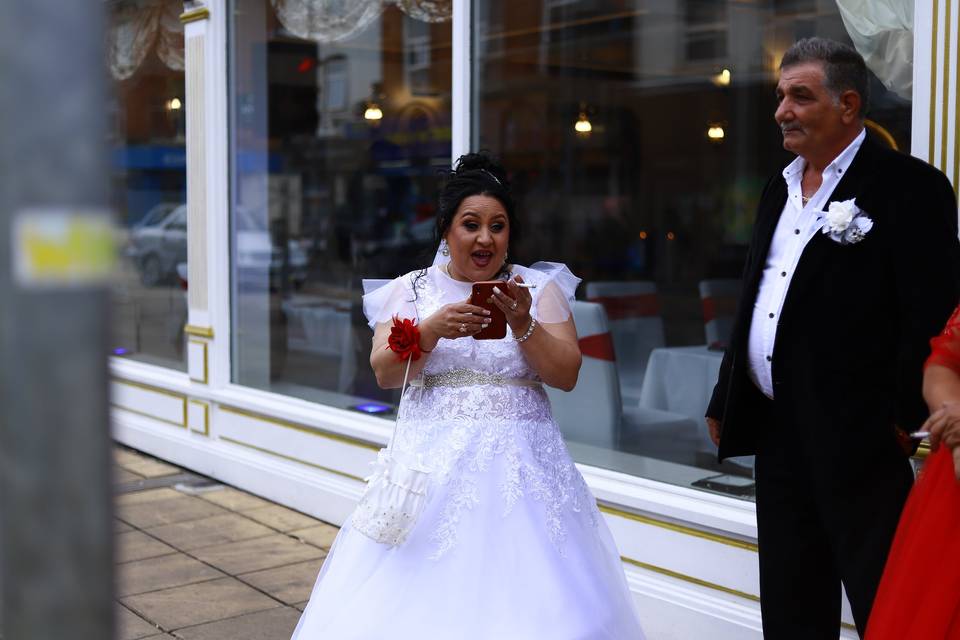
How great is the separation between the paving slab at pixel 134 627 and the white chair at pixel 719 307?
4.03 meters

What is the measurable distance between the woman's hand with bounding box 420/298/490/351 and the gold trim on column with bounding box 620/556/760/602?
4.91 ft

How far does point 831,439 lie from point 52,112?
2339mm

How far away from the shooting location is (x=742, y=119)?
39.1 ft

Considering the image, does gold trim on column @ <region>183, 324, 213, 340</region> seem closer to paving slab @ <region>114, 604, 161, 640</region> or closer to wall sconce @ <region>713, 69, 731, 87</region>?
paving slab @ <region>114, 604, 161, 640</region>

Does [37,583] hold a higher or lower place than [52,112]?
lower

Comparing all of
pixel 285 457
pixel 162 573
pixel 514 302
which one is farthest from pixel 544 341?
pixel 285 457

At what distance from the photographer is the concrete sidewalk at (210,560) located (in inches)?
177

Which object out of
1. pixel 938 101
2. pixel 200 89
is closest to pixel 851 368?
pixel 938 101

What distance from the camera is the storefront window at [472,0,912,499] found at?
5.01m

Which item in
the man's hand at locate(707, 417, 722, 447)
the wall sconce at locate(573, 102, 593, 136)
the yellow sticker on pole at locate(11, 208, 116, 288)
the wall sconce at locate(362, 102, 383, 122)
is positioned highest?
the wall sconce at locate(573, 102, 593, 136)

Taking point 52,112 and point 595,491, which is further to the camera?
point 595,491

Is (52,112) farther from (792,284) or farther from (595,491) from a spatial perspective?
(595,491)

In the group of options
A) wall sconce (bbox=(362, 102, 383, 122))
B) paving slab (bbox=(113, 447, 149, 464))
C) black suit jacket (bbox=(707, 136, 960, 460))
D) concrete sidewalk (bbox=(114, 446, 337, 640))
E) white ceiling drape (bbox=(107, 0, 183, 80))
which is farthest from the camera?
wall sconce (bbox=(362, 102, 383, 122))

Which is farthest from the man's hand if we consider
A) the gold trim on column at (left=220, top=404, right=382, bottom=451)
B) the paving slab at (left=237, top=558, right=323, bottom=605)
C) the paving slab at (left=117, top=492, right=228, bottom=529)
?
the paving slab at (left=117, top=492, right=228, bottom=529)
